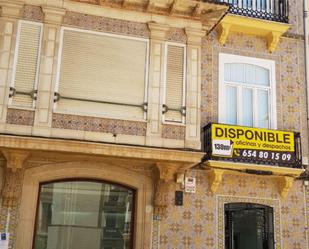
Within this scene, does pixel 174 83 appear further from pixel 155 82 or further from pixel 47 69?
pixel 47 69

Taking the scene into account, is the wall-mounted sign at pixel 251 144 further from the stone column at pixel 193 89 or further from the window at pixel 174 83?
the window at pixel 174 83

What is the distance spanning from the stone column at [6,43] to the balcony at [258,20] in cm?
524

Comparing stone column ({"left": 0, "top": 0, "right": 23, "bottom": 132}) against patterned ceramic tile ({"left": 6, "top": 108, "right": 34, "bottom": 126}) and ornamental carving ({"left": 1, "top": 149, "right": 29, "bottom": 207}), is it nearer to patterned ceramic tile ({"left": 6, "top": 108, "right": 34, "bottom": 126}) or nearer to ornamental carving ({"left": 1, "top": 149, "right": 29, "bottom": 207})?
patterned ceramic tile ({"left": 6, "top": 108, "right": 34, "bottom": 126})

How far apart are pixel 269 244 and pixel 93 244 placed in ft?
14.5

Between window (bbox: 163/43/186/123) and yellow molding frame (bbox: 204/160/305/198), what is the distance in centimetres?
140

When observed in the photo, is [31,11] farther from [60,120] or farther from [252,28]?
[252,28]

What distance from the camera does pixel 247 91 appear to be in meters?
12.5

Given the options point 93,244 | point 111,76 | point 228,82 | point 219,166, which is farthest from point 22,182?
point 228,82

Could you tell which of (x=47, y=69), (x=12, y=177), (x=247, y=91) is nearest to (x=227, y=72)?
(x=247, y=91)

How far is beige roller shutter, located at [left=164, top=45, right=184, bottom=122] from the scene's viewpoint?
1080cm

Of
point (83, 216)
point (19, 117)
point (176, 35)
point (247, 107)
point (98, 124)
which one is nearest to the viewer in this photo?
point (19, 117)

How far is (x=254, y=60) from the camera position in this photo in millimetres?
12586

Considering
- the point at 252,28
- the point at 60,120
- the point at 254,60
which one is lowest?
the point at 60,120

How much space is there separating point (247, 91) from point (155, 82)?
2.98 meters
